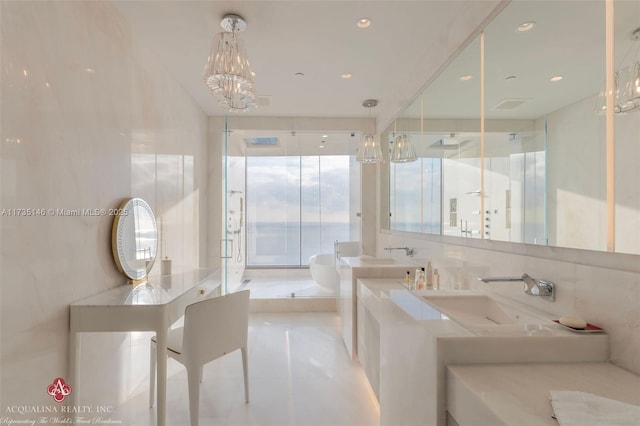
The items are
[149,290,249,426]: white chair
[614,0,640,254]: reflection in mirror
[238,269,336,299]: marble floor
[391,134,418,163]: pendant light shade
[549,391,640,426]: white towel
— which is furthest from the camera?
[238,269,336,299]: marble floor

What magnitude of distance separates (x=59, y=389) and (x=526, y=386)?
2.05 m

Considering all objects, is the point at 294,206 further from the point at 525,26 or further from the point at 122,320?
the point at 525,26

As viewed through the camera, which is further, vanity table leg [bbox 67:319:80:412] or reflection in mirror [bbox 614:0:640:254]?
vanity table leg [bbox 67:319:80:412]

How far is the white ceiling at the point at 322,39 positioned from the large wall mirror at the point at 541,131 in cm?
33

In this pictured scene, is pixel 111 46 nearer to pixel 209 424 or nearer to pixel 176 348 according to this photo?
pixel 176 348

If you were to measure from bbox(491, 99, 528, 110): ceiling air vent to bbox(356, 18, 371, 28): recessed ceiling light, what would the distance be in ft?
3.61

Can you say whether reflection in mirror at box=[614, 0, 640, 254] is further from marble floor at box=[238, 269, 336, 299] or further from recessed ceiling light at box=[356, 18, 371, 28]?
marble floor at box=[238, 269, 336, 299]

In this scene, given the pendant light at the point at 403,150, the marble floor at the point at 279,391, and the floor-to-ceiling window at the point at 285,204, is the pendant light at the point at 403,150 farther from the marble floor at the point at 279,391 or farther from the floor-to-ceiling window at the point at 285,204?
the marble floor at the point at 279,391

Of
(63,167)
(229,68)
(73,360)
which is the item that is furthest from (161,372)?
(229,68)

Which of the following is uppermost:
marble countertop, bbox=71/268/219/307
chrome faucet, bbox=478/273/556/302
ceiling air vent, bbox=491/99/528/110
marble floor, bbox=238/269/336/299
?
ceiling air vent, bbox=491/99/528/110

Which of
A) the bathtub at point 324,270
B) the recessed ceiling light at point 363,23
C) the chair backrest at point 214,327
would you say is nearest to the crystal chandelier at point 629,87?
the recessed ceiling light at point 363,23

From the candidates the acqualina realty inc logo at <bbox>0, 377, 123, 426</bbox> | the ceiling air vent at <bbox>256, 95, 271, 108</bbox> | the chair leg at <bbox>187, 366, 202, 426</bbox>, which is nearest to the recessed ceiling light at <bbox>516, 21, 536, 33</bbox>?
the chair leg at <bbox>187, 366, 202, 426</bbox>

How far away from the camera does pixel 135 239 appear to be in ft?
7.43

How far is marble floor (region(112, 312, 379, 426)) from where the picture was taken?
1.99 meters
